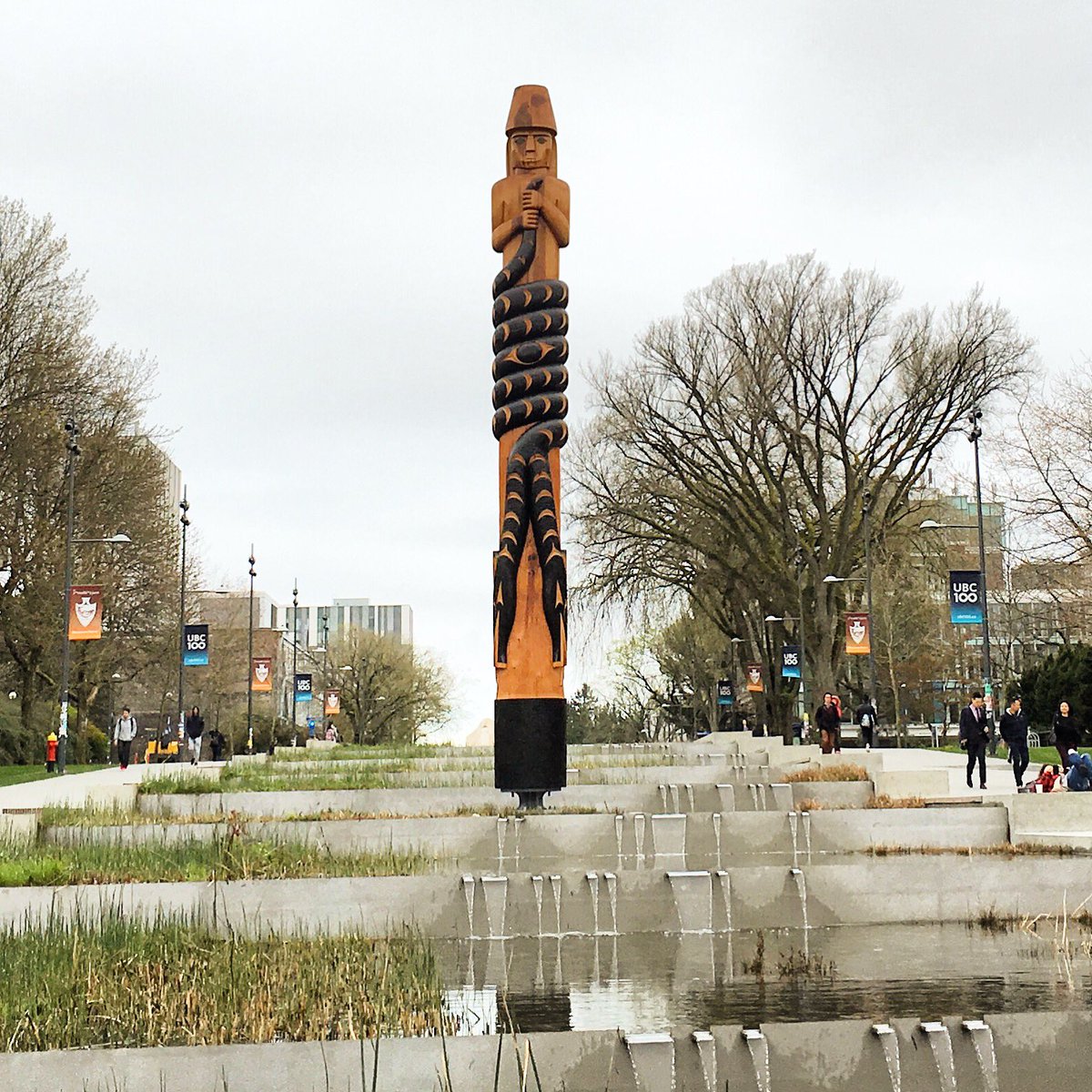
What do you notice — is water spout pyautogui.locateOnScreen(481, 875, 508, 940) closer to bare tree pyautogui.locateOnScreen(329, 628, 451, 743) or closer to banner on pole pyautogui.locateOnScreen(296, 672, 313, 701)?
banner on pole pyautogui.locateOnScreen(296, 672, 313, 701)

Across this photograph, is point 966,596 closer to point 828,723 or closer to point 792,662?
point 828,723

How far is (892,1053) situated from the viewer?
8336 millimetres

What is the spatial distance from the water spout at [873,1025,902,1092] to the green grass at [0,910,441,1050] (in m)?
2.55

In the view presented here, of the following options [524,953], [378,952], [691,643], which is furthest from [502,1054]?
[691,643]

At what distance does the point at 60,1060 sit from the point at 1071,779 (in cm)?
1726

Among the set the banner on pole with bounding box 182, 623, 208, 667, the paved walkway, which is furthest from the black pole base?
the banner on pole with bounding box 182, 623, 208, 667

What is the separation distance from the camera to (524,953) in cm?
1256

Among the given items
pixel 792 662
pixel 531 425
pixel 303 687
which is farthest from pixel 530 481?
pixel 303 687

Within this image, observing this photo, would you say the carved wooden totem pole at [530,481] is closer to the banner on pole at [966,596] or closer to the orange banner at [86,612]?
the orange banner at [86,612]

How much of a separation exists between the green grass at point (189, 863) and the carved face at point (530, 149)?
9922 mm

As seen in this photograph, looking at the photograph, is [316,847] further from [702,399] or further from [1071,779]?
[702,399]

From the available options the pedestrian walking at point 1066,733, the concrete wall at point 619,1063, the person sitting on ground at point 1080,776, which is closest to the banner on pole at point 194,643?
the pedestrian walking at point 1066,733

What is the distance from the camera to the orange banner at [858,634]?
136ft

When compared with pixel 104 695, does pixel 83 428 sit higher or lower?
higher
